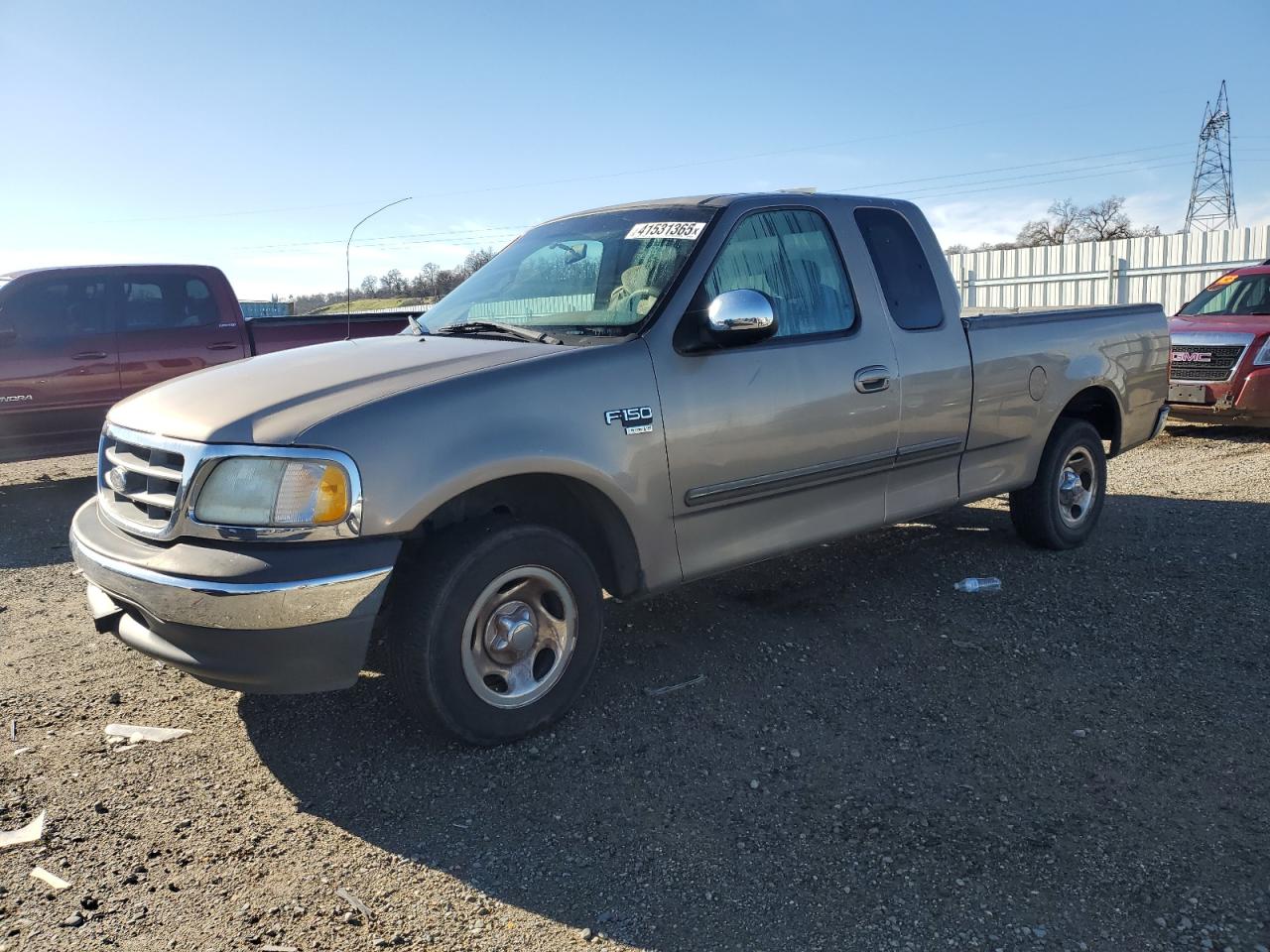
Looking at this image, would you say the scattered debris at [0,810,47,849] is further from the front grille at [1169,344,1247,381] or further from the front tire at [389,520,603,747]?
the front grille at [1169,344,1247,381]

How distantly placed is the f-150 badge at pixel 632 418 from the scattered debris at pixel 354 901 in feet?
5.67

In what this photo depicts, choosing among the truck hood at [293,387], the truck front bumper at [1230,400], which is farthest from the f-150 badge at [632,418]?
the truck front bumper at [1230,400]

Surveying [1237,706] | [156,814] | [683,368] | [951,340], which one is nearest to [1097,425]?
[951,340]

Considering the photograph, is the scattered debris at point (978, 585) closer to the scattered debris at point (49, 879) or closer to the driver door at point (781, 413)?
the driver door at point (781, 413)

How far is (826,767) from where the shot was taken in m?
3.37

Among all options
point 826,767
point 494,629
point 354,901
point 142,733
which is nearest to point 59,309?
point 142,733

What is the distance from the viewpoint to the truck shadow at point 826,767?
2.71 metres

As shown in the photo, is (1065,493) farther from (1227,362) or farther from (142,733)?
(1227,362)

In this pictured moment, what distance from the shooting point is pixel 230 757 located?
11.3ft

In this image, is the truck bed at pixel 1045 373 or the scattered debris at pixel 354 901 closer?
the scattered debris at pixel 354 901

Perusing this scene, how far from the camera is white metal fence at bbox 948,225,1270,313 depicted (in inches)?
750

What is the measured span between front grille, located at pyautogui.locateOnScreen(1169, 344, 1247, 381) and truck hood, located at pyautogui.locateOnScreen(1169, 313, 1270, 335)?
20 cm

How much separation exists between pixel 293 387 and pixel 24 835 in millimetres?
1604

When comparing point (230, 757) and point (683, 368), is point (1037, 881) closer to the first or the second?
point (683, 368)
